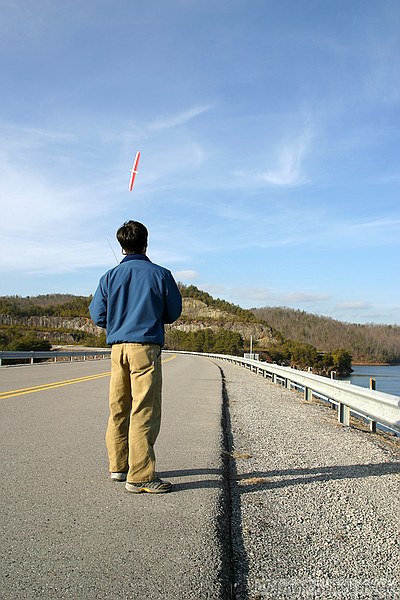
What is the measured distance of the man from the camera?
4570 mm

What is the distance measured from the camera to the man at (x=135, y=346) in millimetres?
4570

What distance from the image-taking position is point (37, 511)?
3.95m

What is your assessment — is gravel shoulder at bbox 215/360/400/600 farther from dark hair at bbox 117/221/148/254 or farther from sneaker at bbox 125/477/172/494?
dark hair at bbox 117/221/148/254

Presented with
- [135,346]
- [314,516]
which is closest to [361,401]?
[314,516]

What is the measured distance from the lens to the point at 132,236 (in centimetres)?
489

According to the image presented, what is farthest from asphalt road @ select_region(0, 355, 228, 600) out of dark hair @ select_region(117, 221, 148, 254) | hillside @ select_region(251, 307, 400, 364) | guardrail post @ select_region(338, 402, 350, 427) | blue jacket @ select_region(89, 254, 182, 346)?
hillside @ select_region(251, 307, 400, 364)

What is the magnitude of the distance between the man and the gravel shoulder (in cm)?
87

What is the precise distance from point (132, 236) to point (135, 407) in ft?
4.75

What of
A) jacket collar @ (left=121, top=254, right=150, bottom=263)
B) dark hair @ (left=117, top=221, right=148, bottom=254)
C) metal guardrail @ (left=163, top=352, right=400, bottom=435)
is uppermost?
dark hair @ (left=117, top=221, right=148, bottom=254)

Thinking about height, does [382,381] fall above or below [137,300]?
below

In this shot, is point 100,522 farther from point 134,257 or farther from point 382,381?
point 382,381

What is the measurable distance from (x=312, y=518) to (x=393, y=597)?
1251mm

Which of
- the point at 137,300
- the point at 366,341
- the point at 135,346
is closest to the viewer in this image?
the point at 135,346

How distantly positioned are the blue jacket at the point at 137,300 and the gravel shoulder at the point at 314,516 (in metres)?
1.57
